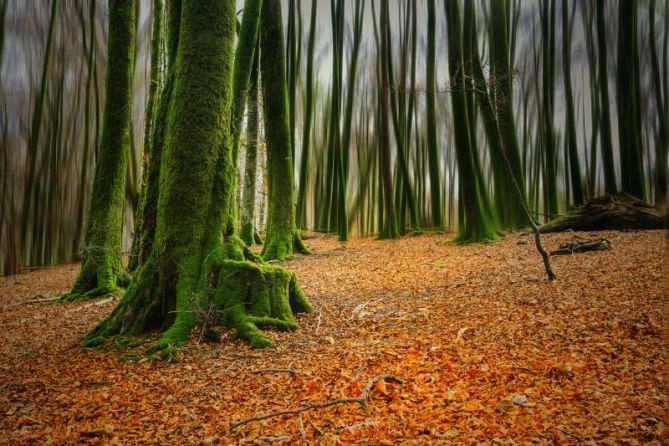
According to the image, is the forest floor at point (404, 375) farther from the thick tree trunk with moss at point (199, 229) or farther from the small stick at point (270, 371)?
the thick tree trunk with moss at point (199, 229)

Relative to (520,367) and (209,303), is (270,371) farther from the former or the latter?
(520,367)

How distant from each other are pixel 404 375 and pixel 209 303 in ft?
8.50

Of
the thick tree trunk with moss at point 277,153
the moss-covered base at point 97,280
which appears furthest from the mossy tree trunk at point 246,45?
the moss-covered base at point 97,280

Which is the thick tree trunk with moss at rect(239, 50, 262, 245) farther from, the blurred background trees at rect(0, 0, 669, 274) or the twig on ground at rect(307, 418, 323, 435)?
the twig on ground at rect(307, 418, 323, 435)

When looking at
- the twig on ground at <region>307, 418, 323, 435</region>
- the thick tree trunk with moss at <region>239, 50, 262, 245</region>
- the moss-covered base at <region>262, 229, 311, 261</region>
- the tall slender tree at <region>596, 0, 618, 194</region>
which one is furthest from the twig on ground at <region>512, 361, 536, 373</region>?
the tall slender tree at <region>596, 0, 618, 194</region>

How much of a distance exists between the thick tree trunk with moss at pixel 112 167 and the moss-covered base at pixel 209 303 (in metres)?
4.06

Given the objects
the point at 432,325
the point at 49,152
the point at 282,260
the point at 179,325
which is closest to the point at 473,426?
the point at 432,325

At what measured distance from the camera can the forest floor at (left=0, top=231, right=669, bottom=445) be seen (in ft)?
7.81

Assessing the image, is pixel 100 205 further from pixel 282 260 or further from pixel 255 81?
pixel 255 81

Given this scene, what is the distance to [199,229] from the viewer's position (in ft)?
15.4

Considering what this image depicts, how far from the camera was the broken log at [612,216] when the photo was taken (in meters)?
9.70

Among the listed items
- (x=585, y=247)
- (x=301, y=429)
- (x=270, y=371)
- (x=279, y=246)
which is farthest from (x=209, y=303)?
(x=585, y=247)

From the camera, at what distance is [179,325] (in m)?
4.22

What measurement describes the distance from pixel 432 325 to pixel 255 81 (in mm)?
12638
